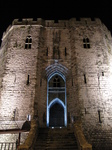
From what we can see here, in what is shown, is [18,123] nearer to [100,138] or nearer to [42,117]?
[42,117]

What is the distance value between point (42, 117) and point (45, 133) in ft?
6.80

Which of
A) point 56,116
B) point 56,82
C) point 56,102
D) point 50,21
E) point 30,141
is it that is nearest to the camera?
point 30,141

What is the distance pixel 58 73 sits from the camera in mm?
13383

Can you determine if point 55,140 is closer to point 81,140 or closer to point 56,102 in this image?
point 81,140

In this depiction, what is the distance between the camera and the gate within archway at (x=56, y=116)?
12136mm

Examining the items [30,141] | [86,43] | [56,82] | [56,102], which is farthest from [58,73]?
[30,141]

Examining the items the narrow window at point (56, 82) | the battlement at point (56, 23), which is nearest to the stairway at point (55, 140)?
the narrow window at point (56, 82)

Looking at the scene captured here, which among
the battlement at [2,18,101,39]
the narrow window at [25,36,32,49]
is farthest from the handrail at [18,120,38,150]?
the battlement at [2,18,101,39]

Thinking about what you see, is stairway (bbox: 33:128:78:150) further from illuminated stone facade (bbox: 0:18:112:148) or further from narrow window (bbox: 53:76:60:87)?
narrow window (bbox: 53:76:60:87)

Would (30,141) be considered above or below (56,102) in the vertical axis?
below

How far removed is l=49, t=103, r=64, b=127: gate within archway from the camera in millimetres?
12136

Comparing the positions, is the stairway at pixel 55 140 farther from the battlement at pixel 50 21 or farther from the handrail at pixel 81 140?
the battlement at pixel 50 21

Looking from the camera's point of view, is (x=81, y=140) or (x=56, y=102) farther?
(x=56, y=102)

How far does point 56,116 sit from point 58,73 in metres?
3.64
